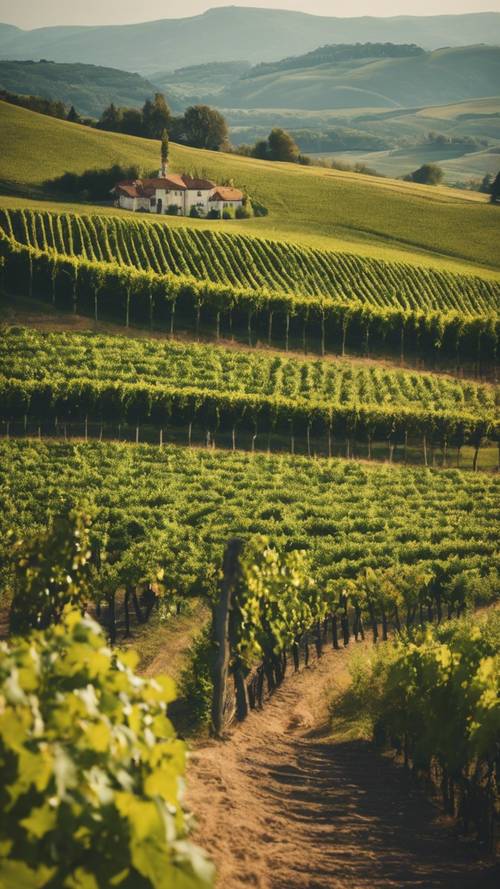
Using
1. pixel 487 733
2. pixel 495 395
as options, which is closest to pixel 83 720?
pixel 487 733

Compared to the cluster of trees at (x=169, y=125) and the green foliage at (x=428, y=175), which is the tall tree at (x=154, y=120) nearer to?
the cluster of trees at (x=169, y=125)

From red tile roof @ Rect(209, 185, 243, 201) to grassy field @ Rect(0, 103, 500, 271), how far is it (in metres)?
4.33

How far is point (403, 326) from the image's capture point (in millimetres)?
75562

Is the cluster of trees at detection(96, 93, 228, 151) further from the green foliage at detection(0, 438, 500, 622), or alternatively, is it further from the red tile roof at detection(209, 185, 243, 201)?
the green foliage at detection(0, 438, 500, 622)

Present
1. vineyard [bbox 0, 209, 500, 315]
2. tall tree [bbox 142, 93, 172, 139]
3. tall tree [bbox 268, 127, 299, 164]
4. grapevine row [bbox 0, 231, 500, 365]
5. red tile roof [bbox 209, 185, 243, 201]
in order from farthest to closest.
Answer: tall tree [bbox 268, 127, 299, 164], tall tree [bbox 142, 93, 172, 139], red tile roof [bbox 209, 185, 243, 201], vineyard [bbox 0, 209, 500, 315], grapevine row [bbox 0, 231, 500, 365]

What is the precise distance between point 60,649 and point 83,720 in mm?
1127

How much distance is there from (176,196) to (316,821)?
96626 millimetres

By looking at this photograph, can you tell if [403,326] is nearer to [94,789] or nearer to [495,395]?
[495,395]

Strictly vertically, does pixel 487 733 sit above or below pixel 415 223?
below

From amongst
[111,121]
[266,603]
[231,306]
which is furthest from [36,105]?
[266,603]

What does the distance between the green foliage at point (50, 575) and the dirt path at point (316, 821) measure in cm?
602

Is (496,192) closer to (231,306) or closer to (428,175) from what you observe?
(428,175)

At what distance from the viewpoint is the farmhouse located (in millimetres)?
104688

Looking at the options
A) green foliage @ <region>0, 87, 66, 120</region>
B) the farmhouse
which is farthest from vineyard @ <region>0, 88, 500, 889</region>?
green foliage @ <region>0, 87, 66, 120</region>
